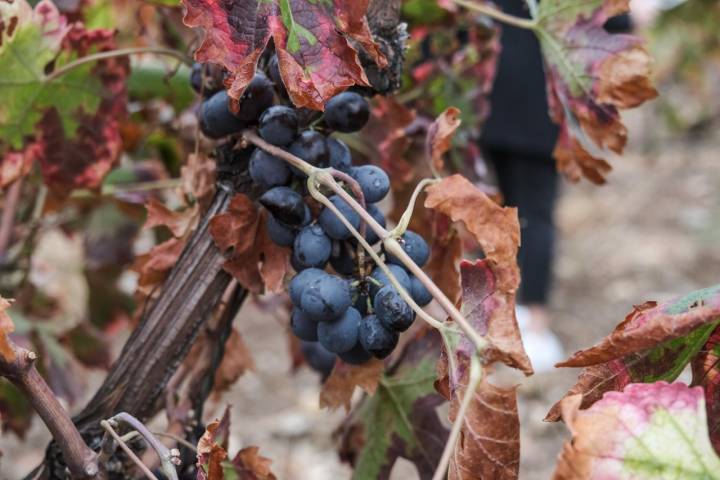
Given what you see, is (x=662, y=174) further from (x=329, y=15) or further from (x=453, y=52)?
(x=329, y=15)

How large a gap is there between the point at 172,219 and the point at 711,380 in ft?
1.42

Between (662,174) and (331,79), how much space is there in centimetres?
447

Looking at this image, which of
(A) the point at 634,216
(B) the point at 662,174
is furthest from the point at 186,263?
(B) the point at 662,174

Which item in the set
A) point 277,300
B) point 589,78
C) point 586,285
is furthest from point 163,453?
point 586,285

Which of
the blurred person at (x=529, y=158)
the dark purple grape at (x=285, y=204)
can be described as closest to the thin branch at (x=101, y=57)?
the dark purple grape at (x=285, y=204)

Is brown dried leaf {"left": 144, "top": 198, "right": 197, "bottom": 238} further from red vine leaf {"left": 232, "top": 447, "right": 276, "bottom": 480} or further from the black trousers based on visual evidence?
the black trousers

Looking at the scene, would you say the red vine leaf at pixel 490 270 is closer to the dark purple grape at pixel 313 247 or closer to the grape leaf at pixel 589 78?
the dark purple grape at pixel 313 247

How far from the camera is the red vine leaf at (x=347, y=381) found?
690mm

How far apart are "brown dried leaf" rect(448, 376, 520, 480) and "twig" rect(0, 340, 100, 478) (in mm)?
246

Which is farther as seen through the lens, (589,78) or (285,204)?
(589,78)

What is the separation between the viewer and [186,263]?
0.70 meters

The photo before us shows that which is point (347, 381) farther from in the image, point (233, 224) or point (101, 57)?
point (101, 57)

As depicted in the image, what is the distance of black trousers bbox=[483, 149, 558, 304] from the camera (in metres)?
2.91

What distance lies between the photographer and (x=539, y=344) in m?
3.01
